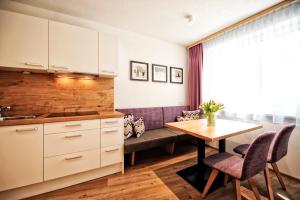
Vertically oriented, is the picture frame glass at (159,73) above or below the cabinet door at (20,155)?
above

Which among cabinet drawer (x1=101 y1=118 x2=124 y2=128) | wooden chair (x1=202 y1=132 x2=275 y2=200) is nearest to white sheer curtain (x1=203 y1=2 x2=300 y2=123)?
wooden chair (x1=202 y1=132 x2=275 y2=200)

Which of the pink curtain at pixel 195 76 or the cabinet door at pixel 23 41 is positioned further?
the pink curtain at pixel 195 76

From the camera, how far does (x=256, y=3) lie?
6.28 ft

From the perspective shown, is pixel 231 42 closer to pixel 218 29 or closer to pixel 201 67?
pixel 218 29

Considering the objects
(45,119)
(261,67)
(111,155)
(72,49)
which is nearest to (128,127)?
(111,155)

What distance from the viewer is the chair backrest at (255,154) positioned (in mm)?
1119

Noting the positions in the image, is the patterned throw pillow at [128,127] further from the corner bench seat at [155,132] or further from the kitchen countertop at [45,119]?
the kitchen countertop at [45,119]

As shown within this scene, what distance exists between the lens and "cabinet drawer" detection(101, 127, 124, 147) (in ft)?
6.26

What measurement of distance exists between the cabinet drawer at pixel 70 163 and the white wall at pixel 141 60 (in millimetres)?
1075

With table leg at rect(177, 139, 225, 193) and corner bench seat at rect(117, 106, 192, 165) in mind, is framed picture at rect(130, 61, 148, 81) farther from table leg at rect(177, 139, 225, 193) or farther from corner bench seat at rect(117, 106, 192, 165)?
table leg at rect(177, 139, 225, 193)

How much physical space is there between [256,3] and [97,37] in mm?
2344

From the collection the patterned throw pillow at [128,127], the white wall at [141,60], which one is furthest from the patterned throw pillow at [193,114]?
the patterned throw pillow at [128,127]

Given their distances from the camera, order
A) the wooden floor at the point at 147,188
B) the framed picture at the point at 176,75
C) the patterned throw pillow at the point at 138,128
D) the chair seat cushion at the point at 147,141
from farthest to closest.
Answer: the framed picture at the point at 176,75 < the patterned throw pillow at the point at 138,128 < the chair seat cushion at the point at 147,141 < the wooden floor at the point at 147,188

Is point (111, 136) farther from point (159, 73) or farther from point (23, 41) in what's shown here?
point (159, 73)
